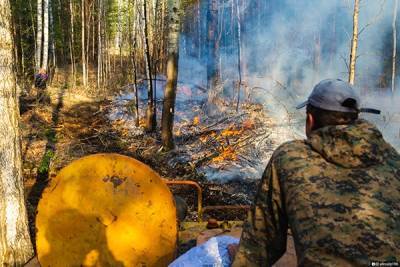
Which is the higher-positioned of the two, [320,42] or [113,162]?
[320,42]

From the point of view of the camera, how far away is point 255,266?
2.23 metres

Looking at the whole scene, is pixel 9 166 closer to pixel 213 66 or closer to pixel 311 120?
pixel 311 120

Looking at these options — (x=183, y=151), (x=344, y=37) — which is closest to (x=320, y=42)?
(x=344, y=37)

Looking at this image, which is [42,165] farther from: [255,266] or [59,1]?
[59,1]

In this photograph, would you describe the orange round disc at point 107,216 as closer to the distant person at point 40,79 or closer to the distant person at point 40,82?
the distant person at point 40,82

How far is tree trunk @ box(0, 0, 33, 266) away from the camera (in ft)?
15.1

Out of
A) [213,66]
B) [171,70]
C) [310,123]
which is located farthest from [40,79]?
[310,123]

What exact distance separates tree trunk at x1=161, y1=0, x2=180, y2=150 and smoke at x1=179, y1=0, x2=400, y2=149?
5.96 metres

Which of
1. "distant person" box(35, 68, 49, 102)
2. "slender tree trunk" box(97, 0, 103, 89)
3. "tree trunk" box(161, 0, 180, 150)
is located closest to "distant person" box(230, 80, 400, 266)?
"tree trunk" box(161, 0, 180, 150)

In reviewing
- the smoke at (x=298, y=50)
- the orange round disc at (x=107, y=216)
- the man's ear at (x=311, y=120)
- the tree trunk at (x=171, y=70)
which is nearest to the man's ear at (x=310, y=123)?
the man's ear at (x=311, y=120)

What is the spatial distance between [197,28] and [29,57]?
22.5 meters

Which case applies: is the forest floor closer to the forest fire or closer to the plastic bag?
the forest fire

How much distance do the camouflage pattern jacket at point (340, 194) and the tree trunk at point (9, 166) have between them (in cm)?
368

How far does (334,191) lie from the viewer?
1.90 metres
